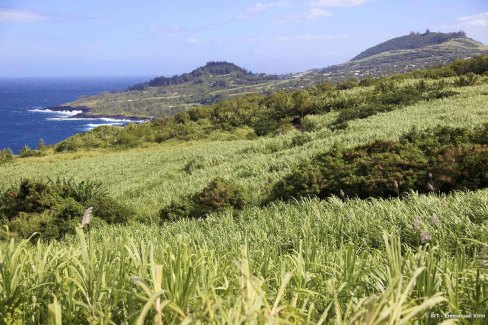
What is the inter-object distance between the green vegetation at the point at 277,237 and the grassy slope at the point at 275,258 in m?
0.02

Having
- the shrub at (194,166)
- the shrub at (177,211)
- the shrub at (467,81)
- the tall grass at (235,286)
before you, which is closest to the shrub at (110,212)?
the shrub at (177,211)

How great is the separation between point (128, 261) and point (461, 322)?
1.78 m

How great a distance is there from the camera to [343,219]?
→ 4.91m

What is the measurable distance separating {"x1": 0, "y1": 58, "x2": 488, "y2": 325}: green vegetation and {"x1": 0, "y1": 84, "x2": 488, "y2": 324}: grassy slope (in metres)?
0.02

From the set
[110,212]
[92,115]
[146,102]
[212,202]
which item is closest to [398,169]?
[212,202]

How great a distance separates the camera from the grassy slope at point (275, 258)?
1.67 meters

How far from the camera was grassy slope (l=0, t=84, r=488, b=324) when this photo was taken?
5.49 ft

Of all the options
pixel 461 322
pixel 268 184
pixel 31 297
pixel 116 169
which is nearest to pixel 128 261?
pixel 31 297

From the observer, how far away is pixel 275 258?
3131 millimetres

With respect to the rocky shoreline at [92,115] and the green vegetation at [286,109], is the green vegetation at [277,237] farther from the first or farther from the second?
the rocky shoreline at [92,115]

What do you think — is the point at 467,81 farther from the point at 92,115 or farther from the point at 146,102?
the point at 146,102

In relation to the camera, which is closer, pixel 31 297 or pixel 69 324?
pixel 69 324

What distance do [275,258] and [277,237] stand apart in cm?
149

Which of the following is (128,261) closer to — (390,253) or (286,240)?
(390,253)
